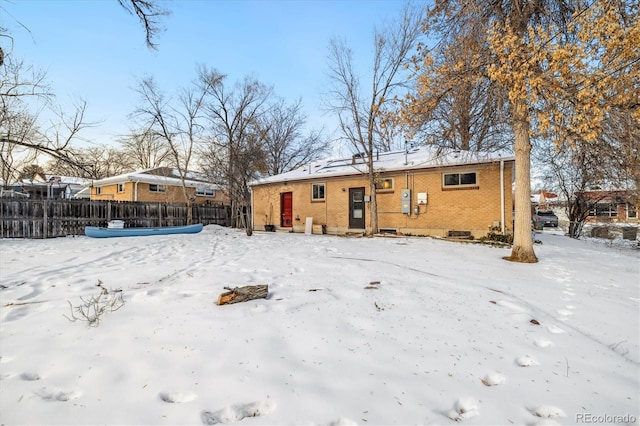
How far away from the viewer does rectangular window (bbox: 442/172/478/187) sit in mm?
11461

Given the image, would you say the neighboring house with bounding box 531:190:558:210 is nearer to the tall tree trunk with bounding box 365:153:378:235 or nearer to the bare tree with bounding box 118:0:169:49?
the tall tree trunk with bounding box 365:153:378:235

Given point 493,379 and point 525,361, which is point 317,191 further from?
point 493,379

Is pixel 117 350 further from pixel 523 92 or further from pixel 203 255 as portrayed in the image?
pixel 523 92

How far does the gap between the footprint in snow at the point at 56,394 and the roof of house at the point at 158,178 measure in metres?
18.8

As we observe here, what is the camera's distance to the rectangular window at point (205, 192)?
24.1 m

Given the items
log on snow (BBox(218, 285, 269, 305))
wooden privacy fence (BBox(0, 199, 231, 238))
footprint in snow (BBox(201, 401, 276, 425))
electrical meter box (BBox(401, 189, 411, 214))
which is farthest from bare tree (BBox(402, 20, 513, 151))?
wooden privacy fence (BBox(0, 199, 231, 238))

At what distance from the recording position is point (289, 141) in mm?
27656

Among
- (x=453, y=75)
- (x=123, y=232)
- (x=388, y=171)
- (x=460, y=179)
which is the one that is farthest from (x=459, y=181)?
(x=123, y=232)

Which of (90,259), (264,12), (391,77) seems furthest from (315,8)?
(90,259)

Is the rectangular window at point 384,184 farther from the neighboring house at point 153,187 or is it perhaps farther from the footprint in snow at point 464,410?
the footprint in snow at point 464,410

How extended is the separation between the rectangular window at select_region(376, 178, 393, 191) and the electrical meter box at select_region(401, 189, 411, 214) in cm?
78

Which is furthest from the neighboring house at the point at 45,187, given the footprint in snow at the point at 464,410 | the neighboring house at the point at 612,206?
the neighboring house at the point at 612,206

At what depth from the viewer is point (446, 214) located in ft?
39.4

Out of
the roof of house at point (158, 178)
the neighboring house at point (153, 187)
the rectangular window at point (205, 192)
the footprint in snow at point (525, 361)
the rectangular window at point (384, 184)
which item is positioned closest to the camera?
the footprint in snow at point (525, 361)
